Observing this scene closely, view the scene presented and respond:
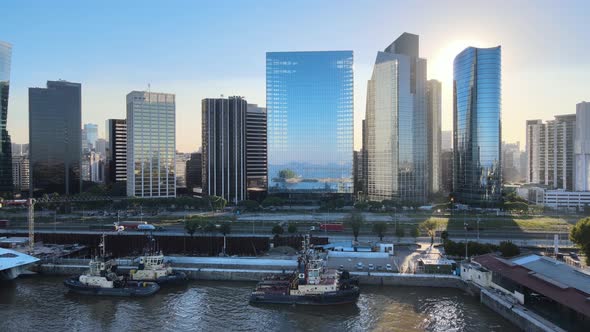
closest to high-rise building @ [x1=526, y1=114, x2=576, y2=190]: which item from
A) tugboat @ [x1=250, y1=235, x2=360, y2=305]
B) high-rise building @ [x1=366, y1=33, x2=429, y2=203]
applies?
high-rise building @ [x1=366, y1=33, x2=429, y2=203]

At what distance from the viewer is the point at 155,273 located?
107 ft

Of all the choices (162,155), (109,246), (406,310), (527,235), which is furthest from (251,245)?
(162,155)

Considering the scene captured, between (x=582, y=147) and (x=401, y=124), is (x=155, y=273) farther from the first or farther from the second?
(x=582, y=147)

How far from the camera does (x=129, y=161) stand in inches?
3903

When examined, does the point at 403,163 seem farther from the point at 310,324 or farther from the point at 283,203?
the point at 310,324

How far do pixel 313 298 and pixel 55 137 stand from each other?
10297 centimetres

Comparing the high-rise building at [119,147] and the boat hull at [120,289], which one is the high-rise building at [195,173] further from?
the boat hull at [120,289]

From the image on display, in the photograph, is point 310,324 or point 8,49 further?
point 8,49

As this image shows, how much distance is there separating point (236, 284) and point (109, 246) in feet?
60.2

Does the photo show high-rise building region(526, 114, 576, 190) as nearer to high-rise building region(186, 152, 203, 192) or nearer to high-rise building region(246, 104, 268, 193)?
high-rise building region(246, 104, 268, 193)

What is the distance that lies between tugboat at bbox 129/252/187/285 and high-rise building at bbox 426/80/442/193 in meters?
91.6

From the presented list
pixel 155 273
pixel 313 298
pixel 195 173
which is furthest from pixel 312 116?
pixel 313 298

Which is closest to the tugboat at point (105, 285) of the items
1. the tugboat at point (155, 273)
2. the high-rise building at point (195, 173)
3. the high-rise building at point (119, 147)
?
the tugboat at point (155, 273)

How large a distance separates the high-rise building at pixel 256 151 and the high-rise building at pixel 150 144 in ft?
59.3
